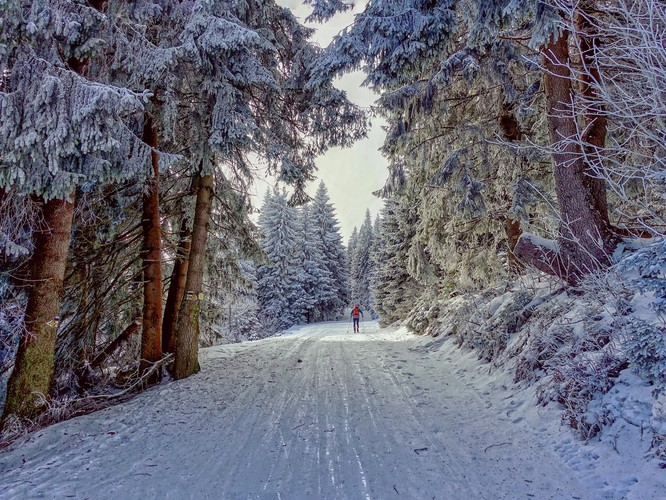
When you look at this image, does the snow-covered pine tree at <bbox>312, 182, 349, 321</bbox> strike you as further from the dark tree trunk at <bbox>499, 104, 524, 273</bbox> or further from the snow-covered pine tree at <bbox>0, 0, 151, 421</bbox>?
the snow-covered pine tree at <bbox>0, 0, 151, 421</bbox>

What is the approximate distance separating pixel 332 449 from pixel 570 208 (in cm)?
477

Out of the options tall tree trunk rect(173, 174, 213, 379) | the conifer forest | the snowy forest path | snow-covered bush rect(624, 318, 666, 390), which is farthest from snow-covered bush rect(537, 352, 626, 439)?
tall tree trunk rect(173, 174, 213, 379)

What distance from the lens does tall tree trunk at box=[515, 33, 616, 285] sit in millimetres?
5125

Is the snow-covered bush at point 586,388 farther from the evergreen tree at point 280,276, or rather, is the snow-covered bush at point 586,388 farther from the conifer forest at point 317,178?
the evergreen tree at point 280,276

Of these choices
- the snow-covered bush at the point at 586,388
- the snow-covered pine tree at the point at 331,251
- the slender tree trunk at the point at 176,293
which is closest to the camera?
the snow-covered bush at the point at 586,388

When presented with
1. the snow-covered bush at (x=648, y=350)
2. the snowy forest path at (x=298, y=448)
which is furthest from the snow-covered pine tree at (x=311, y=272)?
the snow-covered bush at (x=648, y=350)

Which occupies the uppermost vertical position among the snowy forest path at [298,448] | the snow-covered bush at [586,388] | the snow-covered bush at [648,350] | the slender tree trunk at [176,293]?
the slender tree trunk at [176,293]

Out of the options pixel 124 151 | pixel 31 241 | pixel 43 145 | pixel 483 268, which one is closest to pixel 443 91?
pixel 483 268

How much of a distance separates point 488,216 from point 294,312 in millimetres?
23724

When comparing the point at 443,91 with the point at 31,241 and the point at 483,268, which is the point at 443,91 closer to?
the point at 483,268

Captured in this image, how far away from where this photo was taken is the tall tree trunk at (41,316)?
4.68m

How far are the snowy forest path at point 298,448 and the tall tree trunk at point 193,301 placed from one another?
976 mm

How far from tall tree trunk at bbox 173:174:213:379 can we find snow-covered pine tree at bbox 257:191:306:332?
21.2 meters

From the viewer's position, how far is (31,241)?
4.97 m
